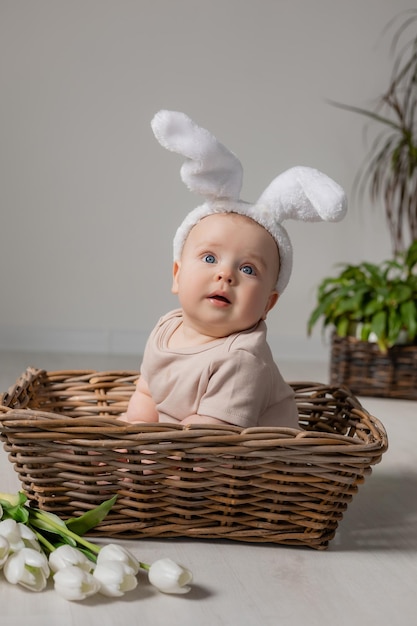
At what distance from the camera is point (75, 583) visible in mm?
954

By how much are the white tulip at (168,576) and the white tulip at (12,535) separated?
0.15m

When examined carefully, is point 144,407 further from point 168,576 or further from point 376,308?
point 376,308

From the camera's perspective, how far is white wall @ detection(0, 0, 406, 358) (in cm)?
345

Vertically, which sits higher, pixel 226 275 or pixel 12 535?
pixel 226 275

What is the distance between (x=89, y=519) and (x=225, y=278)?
40cm

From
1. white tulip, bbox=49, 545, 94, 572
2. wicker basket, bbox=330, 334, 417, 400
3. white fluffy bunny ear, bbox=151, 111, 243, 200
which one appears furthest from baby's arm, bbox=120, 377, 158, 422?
wicker basket, bbox=330, 334, 417, 400

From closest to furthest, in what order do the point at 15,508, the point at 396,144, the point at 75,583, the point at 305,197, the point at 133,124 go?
1. the point at 75,583
2. the point at 15,508
3. the point at 305,197
4. the point at 133,124
5. the point at 396,144

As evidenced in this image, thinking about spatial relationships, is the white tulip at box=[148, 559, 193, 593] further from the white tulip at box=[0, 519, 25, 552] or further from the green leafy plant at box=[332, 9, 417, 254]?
the green leafy plant at box=[332, 9, 417, 254]

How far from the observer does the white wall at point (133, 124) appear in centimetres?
345

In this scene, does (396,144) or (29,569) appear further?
(396,144)

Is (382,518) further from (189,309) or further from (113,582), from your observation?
(113,582)

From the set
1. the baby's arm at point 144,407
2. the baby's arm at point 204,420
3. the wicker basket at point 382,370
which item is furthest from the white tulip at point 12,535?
the wicker basket at point 382,370

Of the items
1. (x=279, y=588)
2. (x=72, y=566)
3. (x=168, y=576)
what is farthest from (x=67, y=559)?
(x=279, y=588)

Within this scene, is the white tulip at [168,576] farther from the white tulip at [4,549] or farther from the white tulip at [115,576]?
the white tulip at [4,549]
